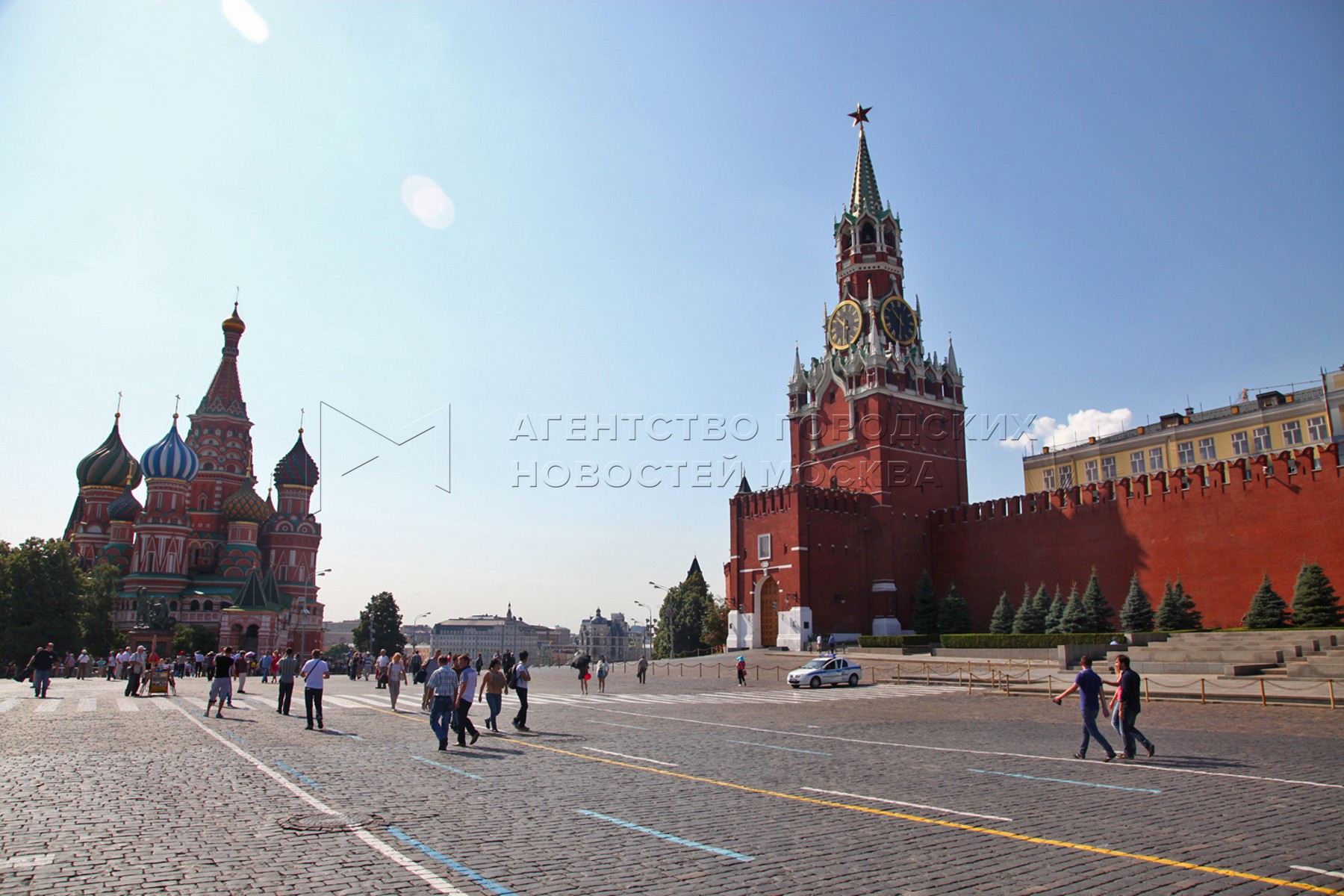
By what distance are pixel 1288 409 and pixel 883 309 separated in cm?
2264

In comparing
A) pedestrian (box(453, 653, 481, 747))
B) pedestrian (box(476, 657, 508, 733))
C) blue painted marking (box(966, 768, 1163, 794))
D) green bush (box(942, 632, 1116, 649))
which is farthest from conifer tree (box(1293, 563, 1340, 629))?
pedestrian (box(453, 653, 481, 747))

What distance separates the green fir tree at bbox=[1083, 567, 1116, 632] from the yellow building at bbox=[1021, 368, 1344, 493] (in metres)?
7.49

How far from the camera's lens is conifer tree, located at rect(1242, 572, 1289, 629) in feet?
105

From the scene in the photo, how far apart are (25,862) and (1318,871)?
8.79 metres

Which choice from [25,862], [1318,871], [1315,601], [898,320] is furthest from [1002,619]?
[25,862]

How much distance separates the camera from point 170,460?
6519cm

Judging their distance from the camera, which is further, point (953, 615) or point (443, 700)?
point (953, 615)

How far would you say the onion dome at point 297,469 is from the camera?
72.9 meters

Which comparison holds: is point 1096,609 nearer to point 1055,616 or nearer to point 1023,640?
point 1055,616

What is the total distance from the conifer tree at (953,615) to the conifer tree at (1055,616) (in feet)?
19.2

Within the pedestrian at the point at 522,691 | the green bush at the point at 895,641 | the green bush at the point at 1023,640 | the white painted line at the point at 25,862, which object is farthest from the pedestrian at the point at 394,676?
the green bush at the point at 895,641

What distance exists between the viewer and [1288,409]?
153ft

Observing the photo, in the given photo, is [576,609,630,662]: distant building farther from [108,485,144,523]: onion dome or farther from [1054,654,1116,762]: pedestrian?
[1054,654,1116,762]: pedestrian

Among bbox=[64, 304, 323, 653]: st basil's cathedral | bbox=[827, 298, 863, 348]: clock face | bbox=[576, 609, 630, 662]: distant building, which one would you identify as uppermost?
bbox=[827, 298, 863, 348]: clock face
